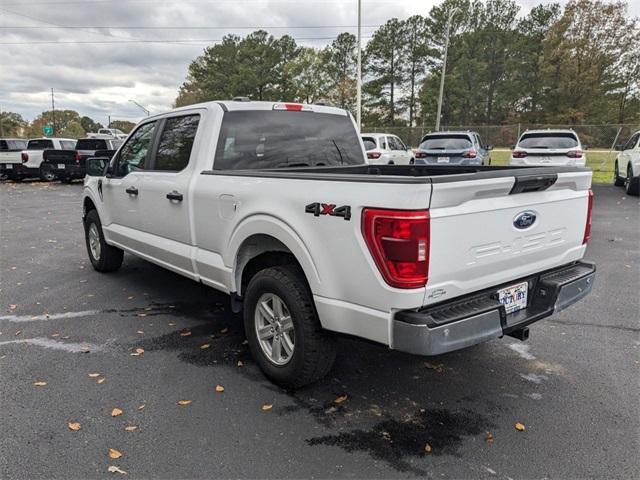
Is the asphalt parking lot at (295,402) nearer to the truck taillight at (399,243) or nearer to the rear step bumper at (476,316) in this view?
the rear step bumper at (476,316)

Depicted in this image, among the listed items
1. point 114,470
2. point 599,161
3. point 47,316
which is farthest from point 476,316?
point 599,161

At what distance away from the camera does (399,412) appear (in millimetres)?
3152

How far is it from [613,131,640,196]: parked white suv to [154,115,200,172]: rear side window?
44.2 ft

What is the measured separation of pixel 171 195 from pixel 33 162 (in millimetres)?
19936

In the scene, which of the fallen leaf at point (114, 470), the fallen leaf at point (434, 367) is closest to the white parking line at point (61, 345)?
the fallen leaf at point (114, 470)

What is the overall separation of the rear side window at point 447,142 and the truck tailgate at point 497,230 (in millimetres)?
11185

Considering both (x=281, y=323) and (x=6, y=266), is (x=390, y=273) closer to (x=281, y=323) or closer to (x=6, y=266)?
(x=281, y=323)

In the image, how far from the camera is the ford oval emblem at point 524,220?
298cm

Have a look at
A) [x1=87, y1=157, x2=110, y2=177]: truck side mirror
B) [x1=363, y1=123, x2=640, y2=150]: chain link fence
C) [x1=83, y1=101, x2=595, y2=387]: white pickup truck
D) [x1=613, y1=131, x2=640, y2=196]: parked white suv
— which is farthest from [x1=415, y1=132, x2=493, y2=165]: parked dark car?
[x1=363, y1=123, x2=640, y2=150]: chain link fence

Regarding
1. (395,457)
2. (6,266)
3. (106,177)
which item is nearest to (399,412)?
(395,457)

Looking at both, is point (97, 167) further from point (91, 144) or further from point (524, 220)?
point (91, 144)

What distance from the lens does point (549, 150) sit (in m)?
13.3

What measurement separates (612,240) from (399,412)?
6952mm

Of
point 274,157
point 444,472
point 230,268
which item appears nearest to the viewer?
point 444,472
